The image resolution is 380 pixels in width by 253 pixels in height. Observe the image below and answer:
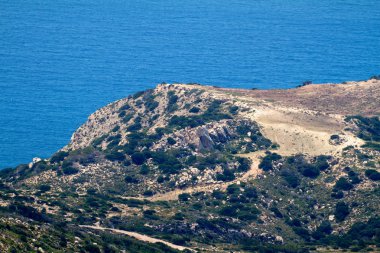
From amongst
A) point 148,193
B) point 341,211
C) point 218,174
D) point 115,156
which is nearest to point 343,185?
point 341,211

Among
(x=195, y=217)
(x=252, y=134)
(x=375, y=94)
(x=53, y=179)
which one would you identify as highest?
(x=375, y=94)

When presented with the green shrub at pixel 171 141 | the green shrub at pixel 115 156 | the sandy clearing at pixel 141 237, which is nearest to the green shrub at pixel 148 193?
the green shrub at pixel 115 156

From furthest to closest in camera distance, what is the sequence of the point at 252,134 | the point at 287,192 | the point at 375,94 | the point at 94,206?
the point at 375,94
the point at 252,134
the point at 287,192
the point at 94,206

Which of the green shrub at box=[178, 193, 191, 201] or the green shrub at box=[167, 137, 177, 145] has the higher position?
the green shrub at box=[167, 137, 177, 145]

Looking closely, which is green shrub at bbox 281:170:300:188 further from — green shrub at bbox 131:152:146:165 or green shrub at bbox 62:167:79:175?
green shrub at bbox 62:167:79:175

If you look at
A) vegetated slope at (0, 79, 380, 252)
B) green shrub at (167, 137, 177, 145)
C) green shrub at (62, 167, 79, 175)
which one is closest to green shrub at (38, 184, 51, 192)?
vegetated slope at (0, 79, 380, 252)

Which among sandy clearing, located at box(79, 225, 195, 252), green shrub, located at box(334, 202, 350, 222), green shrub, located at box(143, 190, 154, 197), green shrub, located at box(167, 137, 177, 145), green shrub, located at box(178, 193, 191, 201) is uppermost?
green shrub, located at box(167, 137, 177, 145)

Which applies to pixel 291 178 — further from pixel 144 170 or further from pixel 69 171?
pixel 69 171

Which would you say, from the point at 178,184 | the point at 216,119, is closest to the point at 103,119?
the point at 216,119

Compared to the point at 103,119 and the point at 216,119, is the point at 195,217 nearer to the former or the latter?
the point at 216,119
